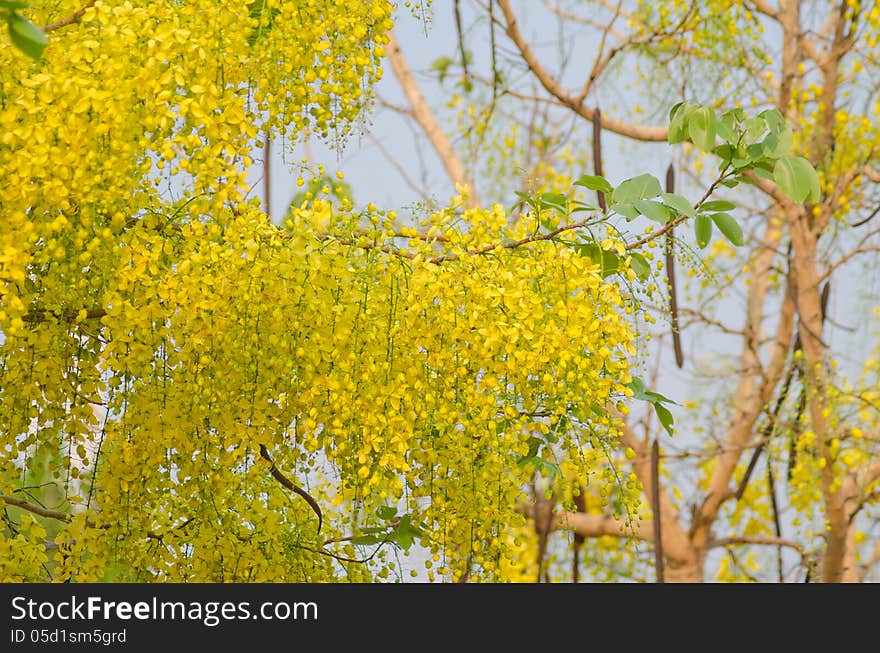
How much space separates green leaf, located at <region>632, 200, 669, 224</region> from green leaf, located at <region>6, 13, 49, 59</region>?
0.69m

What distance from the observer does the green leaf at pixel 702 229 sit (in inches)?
51.3

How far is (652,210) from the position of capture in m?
1.24

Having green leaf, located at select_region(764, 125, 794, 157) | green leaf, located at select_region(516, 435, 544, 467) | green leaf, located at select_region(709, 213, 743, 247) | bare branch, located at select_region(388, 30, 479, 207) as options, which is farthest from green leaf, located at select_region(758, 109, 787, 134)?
bare branch, located at select_region(388, 30, 479, 207)

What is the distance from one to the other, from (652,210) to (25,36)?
2.33 ft

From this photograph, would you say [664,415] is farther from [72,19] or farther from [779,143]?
[72,19]

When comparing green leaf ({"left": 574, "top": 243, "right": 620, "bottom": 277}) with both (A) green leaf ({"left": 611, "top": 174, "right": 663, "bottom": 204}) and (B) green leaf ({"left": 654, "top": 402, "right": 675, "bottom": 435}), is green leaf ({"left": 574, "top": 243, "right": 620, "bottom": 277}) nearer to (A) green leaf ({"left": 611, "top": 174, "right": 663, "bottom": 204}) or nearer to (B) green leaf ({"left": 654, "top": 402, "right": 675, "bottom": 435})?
(A) green leaf ({"left": 611, "top": 174, "right": 663, "bottom": 204})

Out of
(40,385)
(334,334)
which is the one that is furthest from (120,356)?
(334,334)

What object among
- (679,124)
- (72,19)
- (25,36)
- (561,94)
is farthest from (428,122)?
(25,36)

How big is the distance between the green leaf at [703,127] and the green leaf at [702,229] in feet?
Answer: 0.34

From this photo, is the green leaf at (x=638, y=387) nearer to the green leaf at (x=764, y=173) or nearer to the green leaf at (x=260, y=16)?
the green leaf at (x=764, y=173)

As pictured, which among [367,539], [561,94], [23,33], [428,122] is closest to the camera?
[23,33]

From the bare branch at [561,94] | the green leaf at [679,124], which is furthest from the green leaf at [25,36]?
the bare branch at [561,94]
